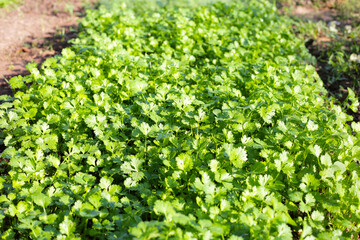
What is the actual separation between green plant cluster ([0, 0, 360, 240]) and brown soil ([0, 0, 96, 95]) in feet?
2.89

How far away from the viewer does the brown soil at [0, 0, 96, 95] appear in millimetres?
4062

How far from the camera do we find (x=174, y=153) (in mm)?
2193

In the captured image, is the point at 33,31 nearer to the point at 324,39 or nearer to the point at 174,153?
the point at 174,153

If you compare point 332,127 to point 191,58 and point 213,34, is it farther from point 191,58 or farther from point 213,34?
point 213,34

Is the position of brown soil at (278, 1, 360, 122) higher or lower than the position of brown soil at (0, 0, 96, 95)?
lower

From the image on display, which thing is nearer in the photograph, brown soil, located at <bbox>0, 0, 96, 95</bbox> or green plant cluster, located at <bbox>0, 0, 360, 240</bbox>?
green plant cluster, located at <bbox>0, 0, 360, 240</bbox>

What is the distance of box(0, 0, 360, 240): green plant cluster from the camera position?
179 cm

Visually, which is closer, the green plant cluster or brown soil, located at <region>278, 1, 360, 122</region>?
the green plant cluster

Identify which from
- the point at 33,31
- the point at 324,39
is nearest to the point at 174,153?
the point at 33,31

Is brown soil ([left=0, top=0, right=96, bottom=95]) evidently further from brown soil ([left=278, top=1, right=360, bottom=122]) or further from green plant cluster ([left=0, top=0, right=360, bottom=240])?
brown soil ([left=278, top=1, right=360, bottom=122])

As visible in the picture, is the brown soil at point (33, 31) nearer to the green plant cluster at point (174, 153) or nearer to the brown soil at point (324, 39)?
the green plant cluster at point (174, 153)

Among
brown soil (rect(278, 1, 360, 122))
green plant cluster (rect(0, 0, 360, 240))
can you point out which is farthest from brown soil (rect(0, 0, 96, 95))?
brown soil (rect(278, 1, 360, 122))

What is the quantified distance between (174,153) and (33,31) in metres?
4.03

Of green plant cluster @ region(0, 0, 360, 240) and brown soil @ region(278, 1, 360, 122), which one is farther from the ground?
green plant cluster @ region(0, 0, 360, 240)
